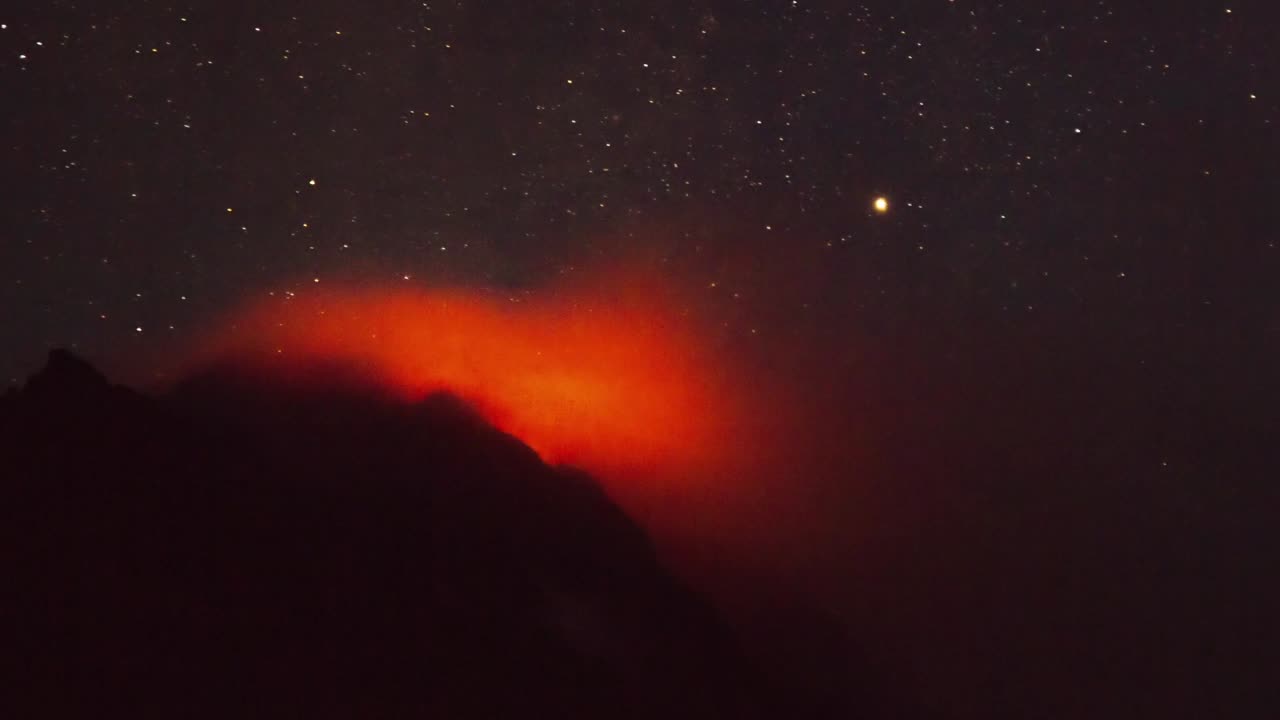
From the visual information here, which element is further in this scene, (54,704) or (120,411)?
(120,411)

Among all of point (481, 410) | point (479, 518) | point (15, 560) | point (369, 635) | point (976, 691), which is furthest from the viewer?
point (479, 518)

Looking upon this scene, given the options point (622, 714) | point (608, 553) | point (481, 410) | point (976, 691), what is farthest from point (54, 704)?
point (976, 691)

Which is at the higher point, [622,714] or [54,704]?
[622,714]

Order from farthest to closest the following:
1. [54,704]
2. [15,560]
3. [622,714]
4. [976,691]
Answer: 1. [976,691]
2. [622,714]
3. [15,560]
4. [54,704]

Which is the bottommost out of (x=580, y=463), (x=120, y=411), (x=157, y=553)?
(x=157, y=553)

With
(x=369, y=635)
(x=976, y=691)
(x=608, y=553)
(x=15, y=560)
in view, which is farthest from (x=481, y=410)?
(x=976, y=691)

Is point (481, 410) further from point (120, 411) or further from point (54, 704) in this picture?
point (54, 704)

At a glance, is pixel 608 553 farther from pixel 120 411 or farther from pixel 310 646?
pixel 120 411
